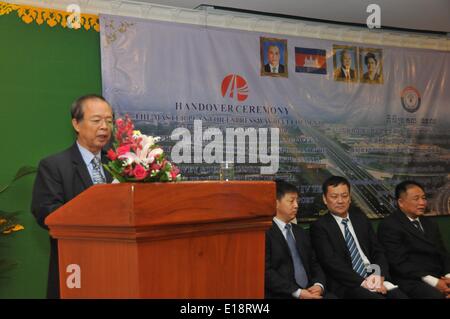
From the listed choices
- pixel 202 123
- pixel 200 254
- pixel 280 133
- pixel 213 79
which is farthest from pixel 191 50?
pixel 200 254

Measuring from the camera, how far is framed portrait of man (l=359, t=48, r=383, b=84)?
5.15 meters

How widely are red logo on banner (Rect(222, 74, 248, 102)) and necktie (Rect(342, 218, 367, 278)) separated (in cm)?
130

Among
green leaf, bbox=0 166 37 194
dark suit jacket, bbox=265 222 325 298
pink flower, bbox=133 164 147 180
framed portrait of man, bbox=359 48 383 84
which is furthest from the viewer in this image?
framed portrait of man, bbox=359 48 383 84

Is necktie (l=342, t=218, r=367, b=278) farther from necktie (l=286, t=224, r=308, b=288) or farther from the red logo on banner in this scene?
the red logo on banner

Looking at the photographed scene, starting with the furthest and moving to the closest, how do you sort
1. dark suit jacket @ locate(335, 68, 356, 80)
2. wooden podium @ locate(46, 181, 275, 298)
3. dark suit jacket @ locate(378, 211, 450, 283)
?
dark suit jacket @ locate(335, 68, 356, 80)
dark suit jacket @ locate(378, 211, 450, 283)
wooden podium @ locate(46, 181, 275, 298)

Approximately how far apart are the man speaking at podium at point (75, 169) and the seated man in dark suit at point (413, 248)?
2.58 m

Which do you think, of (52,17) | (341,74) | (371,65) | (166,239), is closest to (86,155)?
(166,239)

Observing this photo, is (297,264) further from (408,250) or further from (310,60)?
(310,60)

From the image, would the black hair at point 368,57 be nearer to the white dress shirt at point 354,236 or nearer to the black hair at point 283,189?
the white dress shirt at point 354,236

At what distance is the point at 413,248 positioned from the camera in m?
4.20

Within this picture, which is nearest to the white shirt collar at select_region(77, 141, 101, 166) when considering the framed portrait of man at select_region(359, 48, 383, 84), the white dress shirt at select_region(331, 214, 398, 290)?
the white dress shirt at select_region(331, 214, 398, 290)

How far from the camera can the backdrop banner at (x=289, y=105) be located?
13.9 feet

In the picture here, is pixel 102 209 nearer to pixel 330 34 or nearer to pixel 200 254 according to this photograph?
pixel 200 254

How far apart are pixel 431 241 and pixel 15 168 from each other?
3034mm
